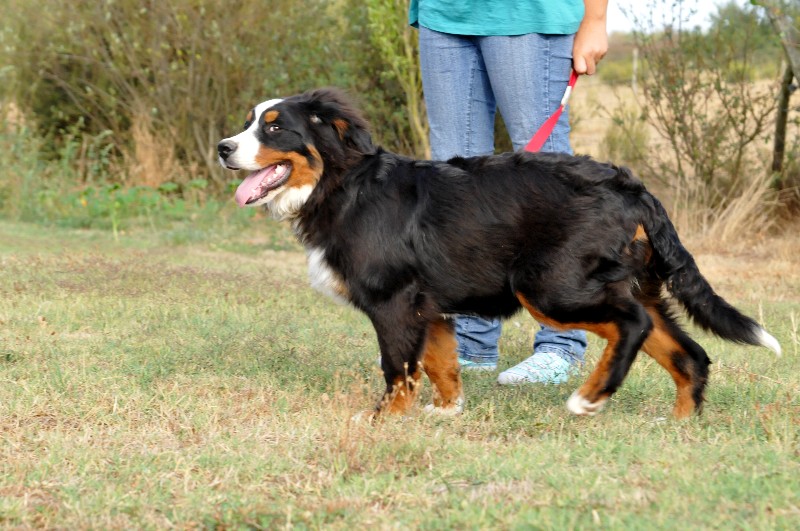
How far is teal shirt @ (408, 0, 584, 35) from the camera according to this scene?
16.0 ft

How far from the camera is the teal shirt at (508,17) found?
4.87 metres

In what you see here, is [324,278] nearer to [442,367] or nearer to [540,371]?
[442,367]

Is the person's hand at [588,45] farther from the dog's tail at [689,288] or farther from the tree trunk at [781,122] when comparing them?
the tree trunk at [781,122]

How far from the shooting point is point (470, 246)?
168 inches

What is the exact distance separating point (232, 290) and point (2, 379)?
9.42ft

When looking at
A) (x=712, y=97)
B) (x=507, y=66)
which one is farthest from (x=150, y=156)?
(x=507, y=66)

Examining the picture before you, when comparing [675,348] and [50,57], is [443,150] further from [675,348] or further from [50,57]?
[50,57]

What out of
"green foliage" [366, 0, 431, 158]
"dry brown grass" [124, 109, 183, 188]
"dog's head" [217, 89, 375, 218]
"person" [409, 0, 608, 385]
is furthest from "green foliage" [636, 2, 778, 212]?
"dog's head" [217, 89, 375, 218]

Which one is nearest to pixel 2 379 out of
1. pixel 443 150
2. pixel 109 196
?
pixel 443 150

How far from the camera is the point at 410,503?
3.20 meters

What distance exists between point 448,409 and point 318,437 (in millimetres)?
717

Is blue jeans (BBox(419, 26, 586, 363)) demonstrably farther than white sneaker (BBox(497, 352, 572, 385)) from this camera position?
No

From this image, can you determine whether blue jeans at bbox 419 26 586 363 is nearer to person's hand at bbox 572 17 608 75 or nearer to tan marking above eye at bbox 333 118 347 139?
person's hand at bbox 572 17 608 75

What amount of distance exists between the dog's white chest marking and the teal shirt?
139 cm
